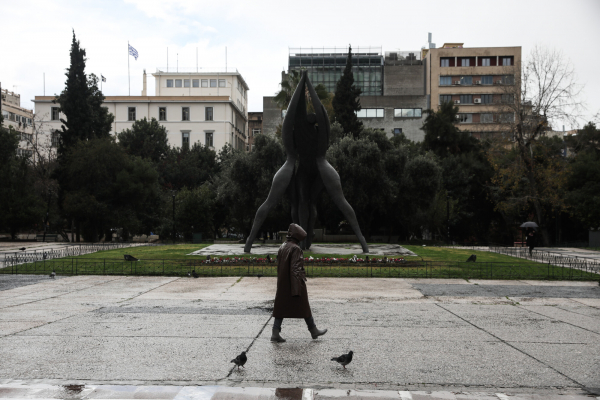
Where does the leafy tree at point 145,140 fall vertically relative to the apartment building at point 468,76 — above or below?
below

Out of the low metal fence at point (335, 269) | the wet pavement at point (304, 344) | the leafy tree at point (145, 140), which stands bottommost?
the low metal fence at point (335, 269)

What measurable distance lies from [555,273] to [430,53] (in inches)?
2558

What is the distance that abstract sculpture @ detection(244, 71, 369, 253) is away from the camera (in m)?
21.6

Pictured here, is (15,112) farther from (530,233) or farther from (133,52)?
(530,233)

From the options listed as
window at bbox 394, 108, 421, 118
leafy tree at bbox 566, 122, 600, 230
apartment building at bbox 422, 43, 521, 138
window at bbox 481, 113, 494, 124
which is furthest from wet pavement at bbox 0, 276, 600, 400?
apartment building at bbox 422, 43, 521, 138

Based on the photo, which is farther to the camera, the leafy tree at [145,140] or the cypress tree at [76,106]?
the leafy tree at [145,140]

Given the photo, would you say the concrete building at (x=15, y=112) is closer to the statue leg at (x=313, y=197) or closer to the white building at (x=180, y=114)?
the white building at (x=180, y=114)

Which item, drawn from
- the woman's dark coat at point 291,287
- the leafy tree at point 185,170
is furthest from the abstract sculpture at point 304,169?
the leafy tree at point 185,170

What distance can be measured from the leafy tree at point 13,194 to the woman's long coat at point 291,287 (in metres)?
37.9

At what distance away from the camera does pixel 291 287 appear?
24.0ft

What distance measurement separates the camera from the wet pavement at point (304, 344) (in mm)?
5645

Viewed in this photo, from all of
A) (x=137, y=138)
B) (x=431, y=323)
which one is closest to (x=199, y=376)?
(x=431, y=323)

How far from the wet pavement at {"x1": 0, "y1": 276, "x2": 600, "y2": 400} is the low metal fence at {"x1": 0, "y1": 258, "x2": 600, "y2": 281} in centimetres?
366

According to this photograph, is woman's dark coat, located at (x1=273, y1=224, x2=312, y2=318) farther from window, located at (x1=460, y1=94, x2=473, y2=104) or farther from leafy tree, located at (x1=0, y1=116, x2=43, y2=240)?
window, located at (x1=460, y1=94, x2=473, y2=104)
